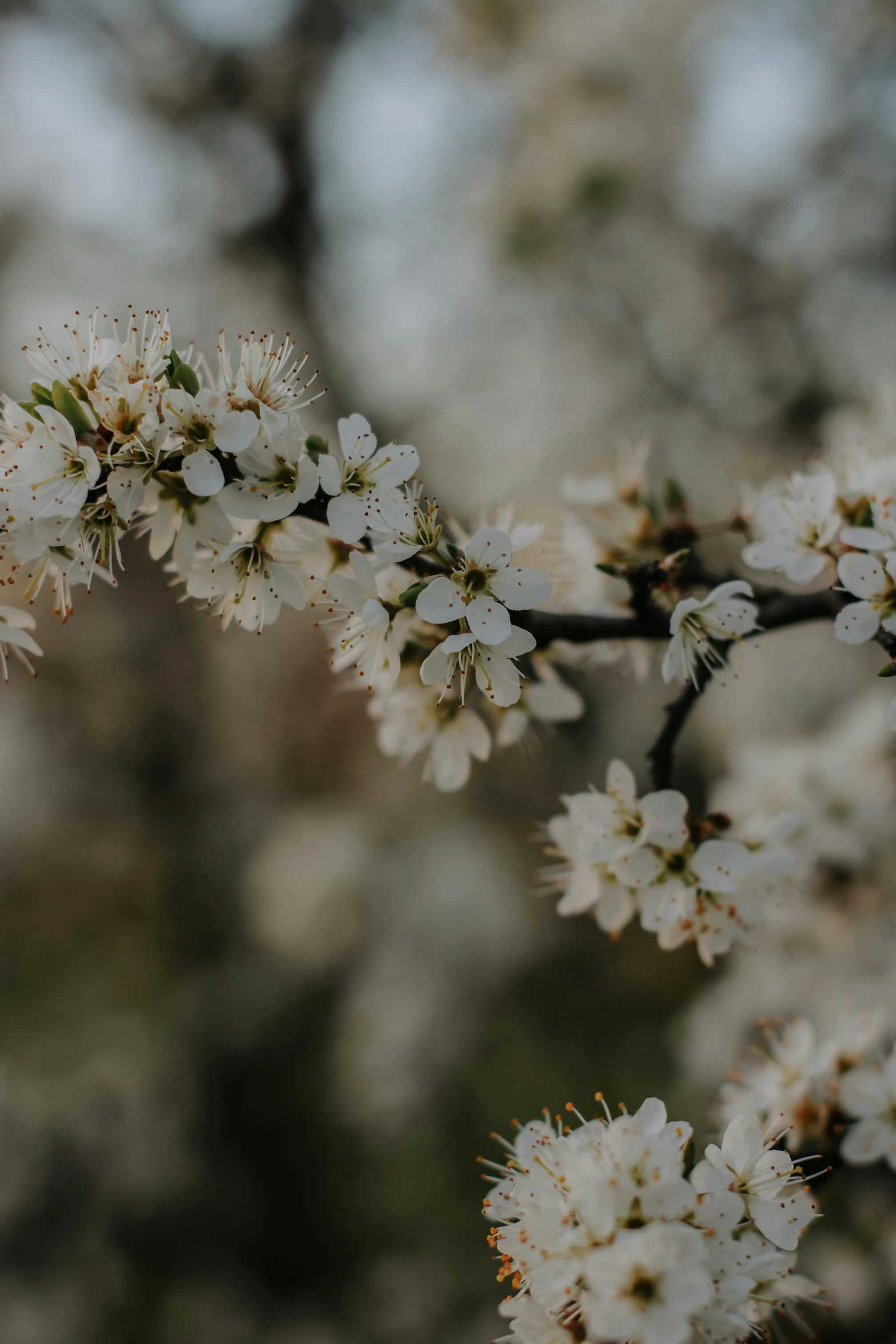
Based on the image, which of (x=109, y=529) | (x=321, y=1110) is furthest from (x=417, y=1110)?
(x=109, y=529)

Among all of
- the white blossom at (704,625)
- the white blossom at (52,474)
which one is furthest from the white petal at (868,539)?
the white blossom at (52,474)

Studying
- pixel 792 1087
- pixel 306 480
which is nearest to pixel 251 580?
pixel 306 480

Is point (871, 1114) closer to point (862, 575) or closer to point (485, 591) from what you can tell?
point (862, 575)

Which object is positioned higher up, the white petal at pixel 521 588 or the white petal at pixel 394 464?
the white petal at pixel 394 464

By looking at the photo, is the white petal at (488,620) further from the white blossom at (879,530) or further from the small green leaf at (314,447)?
the white blossom at (879,530)

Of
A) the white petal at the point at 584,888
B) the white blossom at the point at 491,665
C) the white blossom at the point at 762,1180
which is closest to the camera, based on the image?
the white blossom at the point at 762,1180

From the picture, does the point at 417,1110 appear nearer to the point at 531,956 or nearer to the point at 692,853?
the point at 531,956
